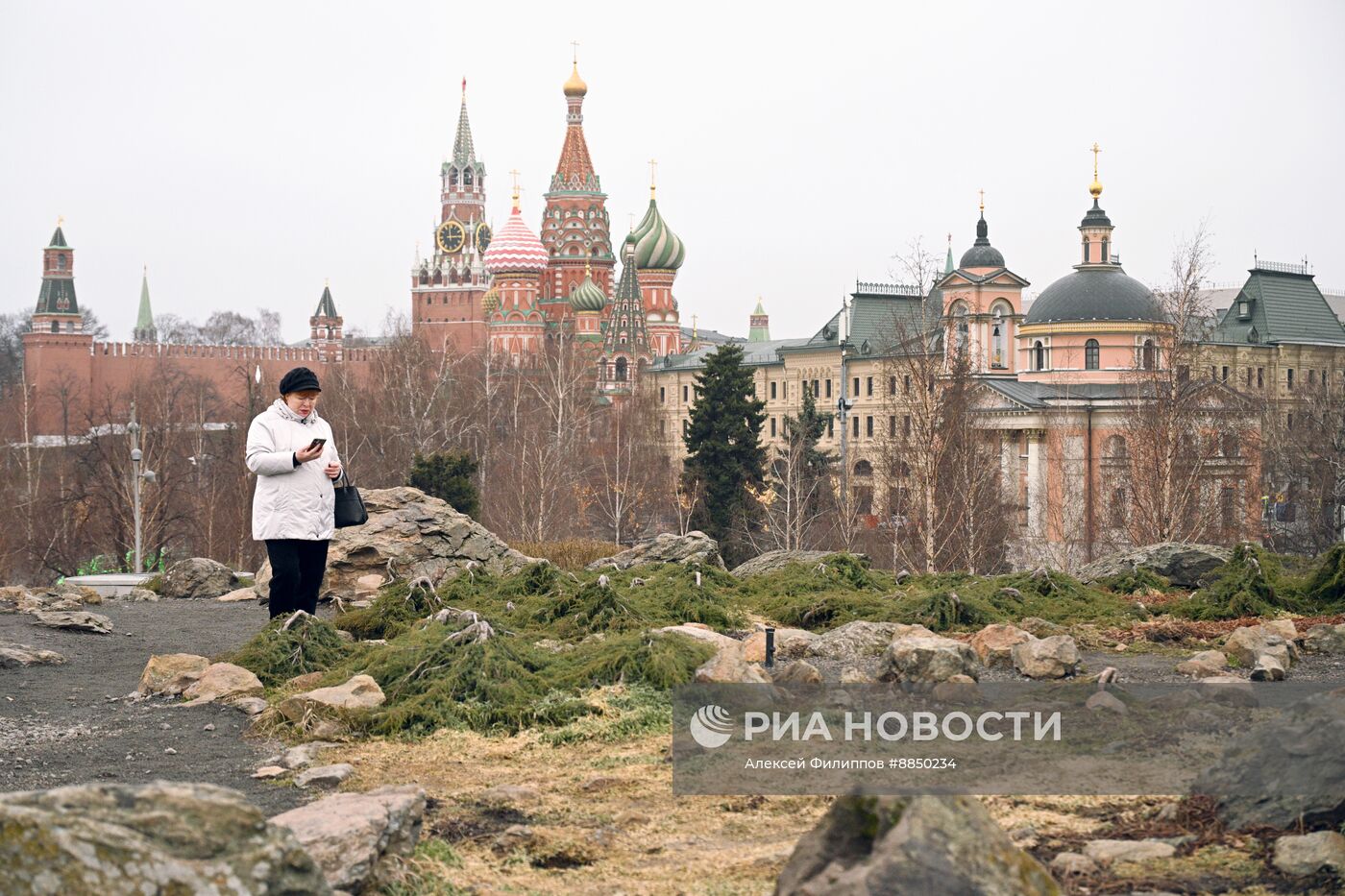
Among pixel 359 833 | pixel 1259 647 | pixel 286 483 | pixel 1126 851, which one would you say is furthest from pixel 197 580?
pixel 1126 851

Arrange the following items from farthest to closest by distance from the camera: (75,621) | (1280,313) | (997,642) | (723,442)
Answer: (1280,313) → (723,442) → (75,621) → (997,642)

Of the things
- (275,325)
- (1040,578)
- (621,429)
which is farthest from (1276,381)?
(275,325)

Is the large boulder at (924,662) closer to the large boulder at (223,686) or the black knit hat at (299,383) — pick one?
the large boulder at (223,686)

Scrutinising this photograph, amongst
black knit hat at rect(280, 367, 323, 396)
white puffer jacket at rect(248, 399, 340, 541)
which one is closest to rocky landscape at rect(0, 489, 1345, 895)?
white puffer jacket at rect(248, 399, 340, 541)

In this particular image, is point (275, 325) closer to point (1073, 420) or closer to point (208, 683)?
point (1073, 420)

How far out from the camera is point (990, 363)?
59406mm

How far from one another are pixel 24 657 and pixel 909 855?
7651 mm

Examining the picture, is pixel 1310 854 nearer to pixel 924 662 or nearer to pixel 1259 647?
pixel 924 662

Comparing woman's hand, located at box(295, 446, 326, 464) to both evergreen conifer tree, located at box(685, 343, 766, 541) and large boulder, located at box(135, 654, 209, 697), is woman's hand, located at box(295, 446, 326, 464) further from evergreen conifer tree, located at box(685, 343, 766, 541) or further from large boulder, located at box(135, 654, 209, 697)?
evergreen conifer tree, located at box(685, 343, 766, 541)

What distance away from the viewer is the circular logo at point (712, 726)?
6.88m

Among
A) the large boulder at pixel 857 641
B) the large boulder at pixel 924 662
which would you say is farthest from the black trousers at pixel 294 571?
the large boulder at pixel 924 662

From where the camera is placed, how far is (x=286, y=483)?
8.82 m

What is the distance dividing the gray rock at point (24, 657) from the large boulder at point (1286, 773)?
283 inches

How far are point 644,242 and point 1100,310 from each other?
132ft
